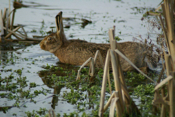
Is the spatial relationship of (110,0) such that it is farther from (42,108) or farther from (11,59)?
(42,108)

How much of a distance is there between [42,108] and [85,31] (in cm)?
822

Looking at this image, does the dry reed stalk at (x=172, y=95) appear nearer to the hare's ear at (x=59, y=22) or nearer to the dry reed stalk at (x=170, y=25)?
the dry reed stalk at (x=170, y=25)

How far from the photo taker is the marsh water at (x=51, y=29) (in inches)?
214

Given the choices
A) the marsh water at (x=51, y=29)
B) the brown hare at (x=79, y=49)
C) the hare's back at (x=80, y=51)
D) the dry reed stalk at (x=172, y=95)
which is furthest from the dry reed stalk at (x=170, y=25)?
the hare's back at (x=80, y=51)

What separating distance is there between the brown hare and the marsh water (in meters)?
0.30

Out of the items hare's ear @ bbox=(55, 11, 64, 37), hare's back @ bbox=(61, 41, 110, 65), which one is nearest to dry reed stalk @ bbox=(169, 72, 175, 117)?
hare's back @ bbox=(61, 41, 110, 65)

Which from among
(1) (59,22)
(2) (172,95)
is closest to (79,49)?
(1) (59,22)

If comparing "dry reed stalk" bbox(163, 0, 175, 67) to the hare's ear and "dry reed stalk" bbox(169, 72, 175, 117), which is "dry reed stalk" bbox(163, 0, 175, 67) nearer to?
"dry reed stalk" bbox(169, 72, 175, 117)

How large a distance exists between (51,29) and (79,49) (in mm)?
5310

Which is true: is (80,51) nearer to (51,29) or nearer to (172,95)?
(172,95)

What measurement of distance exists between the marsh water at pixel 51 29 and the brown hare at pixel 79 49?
297mm

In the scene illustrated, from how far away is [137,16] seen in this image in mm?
16641

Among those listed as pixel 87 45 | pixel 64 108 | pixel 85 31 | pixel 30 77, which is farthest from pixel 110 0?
pixel 64 108

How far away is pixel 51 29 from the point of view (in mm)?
13070
